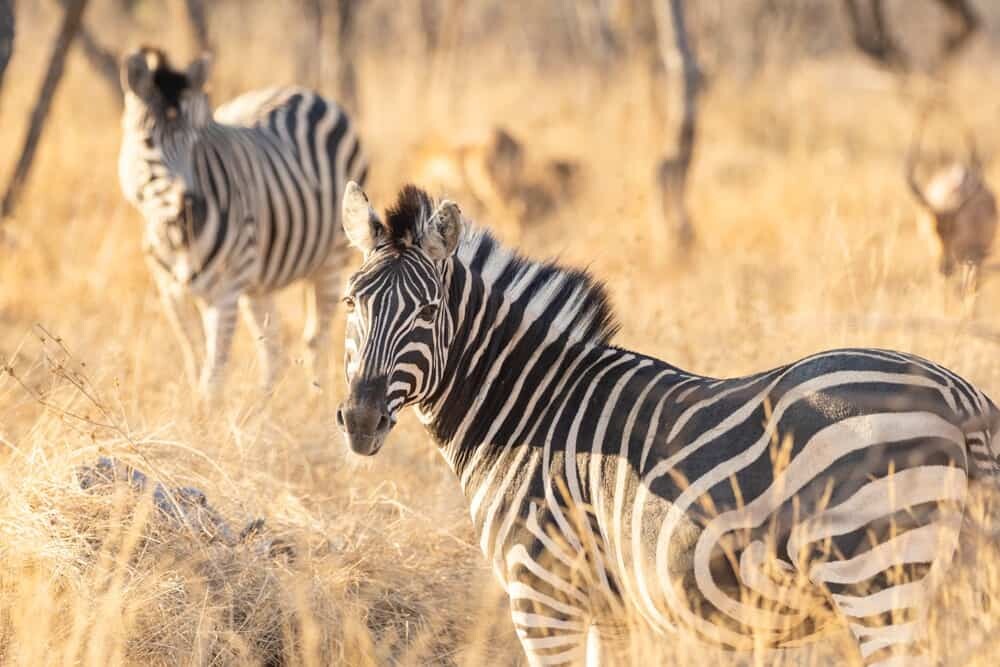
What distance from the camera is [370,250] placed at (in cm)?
389

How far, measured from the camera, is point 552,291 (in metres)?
4.00

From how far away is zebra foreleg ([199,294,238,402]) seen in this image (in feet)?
24.0

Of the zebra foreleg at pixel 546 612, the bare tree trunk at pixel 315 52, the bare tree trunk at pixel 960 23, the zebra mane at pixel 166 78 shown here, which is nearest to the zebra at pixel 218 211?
the zebra mane at pixel 166 78

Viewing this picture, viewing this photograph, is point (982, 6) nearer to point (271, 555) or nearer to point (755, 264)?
point (755, 264)

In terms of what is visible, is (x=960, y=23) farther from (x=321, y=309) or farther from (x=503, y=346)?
(x=503, y=346)

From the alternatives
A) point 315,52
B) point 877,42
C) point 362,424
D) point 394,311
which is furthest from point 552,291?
point 315,52

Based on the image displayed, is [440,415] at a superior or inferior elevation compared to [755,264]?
inferior

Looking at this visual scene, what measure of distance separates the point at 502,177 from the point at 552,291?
9.92 metres

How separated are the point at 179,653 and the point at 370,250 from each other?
150 centimetres

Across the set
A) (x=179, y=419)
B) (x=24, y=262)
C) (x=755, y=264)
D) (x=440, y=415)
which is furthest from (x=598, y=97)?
(x=440, y=415)

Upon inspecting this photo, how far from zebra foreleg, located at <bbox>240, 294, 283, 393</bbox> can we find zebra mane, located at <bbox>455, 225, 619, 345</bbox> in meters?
1.79

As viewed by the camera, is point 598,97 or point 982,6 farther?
point 982,6

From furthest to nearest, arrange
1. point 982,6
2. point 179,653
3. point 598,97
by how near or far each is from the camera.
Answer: point 982,6, point 598,97, point 179,653

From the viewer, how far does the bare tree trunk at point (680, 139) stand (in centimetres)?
1145
